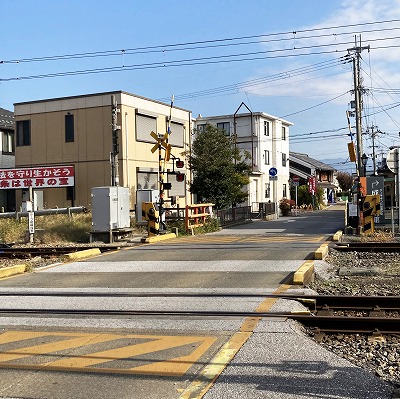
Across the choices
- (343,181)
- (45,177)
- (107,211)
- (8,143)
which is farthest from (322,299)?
(343,181)

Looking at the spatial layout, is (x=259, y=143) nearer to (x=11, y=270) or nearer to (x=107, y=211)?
(x=107, y=211)

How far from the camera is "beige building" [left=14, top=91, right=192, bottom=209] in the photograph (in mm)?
28594

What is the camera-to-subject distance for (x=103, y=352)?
5.93 m

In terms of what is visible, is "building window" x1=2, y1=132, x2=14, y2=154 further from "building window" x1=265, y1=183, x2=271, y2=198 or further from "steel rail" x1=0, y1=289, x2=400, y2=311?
"steel rail" x1=0, y1=289, x2=400, y2=311

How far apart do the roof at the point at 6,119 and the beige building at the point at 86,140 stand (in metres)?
5.45

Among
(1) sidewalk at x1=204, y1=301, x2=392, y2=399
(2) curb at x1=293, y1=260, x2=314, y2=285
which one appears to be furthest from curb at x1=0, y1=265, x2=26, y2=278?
(1) sidewalk at x1=204, y1=301, x2=392, y2=399

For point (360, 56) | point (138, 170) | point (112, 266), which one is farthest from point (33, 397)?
point (360, 56)

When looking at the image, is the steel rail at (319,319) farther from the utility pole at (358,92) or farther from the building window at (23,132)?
the building window at (23,132)

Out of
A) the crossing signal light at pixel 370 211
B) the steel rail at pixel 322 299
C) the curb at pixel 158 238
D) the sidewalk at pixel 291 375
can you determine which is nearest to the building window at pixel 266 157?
the crossing signal light at pixel 370 211

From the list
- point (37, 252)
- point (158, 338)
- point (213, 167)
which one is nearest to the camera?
point (158, 338)

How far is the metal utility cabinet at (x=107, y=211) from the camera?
771 inches

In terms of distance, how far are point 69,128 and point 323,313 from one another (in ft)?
79.0

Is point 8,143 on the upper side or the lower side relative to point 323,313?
upper

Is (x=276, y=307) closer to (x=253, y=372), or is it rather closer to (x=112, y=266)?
(x=253, y=372)
